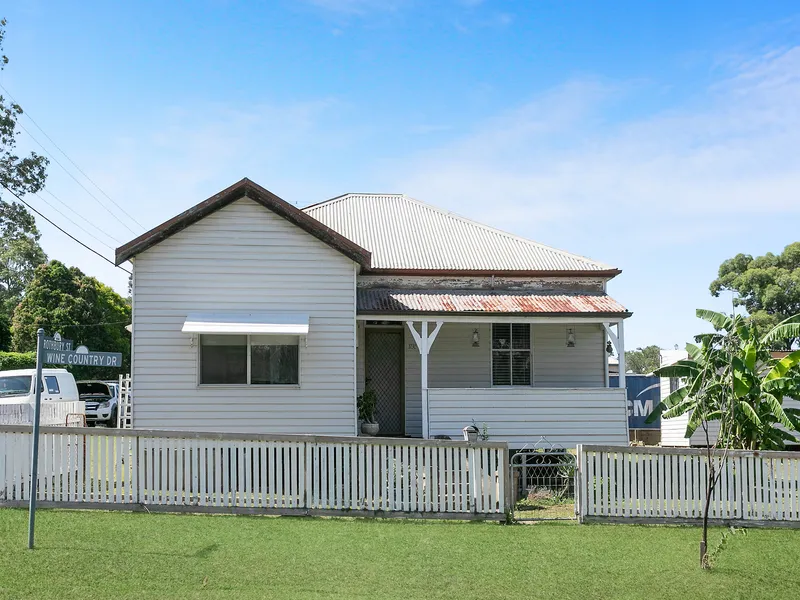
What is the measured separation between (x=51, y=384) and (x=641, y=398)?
62.0 feet

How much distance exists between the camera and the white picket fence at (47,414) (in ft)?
52.4

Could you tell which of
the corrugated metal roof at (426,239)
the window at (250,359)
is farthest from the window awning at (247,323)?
the corrugated metal roof at (426,239)

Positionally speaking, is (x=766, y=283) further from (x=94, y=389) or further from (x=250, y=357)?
(x=250, y=357)

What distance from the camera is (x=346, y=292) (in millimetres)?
16547

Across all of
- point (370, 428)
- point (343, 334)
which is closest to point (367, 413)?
point (370, 428)

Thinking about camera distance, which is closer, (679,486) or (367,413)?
(679,486)

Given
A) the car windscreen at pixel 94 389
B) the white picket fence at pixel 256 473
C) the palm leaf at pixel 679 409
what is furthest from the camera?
the car windscreen at pixel 94 389

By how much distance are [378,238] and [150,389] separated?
6.96m

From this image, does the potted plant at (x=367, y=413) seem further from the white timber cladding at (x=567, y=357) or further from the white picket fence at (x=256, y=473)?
the white picket fence at (x=256, y=473)

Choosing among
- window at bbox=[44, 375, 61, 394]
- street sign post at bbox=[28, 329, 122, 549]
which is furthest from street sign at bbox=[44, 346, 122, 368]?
window at bbox=[44, 375, 61, 394]

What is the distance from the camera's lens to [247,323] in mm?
15922

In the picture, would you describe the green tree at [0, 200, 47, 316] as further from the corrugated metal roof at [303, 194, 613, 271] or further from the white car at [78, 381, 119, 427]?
the corrugated metal roof at [303, 194, 613, 271]

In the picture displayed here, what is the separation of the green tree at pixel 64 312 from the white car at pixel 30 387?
70.1ft

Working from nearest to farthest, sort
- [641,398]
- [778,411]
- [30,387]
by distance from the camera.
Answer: [778,411] < [30,387] < [641,398]
